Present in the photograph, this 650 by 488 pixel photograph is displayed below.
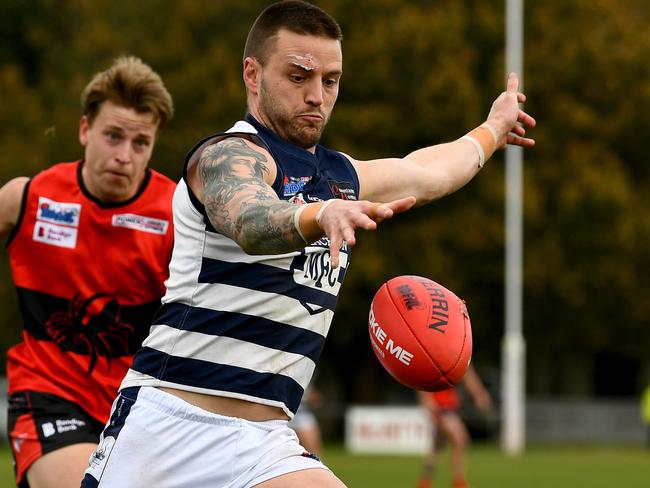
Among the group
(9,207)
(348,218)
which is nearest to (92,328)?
(9,207)

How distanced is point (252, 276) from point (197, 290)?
0.69ft

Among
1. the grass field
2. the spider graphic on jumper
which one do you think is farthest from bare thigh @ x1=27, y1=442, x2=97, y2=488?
the grass field

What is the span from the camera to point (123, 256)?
6.30 metres

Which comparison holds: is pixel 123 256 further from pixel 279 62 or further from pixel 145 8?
pixel 145 8

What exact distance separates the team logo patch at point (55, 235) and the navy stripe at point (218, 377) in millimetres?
1750

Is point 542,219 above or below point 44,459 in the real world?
below

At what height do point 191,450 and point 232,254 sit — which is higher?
point 232,254

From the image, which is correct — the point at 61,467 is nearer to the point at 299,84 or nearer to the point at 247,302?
the point at 247,302

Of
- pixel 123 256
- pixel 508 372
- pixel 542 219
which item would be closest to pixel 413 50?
pixel 542 219

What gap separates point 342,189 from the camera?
4953 mm

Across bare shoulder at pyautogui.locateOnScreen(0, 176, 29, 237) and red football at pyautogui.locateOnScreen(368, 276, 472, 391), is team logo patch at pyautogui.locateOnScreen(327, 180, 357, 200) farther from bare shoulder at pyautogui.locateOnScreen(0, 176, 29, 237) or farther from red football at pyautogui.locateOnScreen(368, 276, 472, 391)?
bare shoulder at pyautogui.locateOnScreen(0, 176, 29, 237)

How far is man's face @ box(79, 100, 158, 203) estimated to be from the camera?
6473 millimetres

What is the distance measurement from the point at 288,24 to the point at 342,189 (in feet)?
2.09

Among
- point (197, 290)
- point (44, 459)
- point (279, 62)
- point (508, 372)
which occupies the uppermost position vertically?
point (279, 62)
